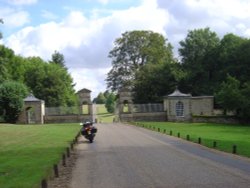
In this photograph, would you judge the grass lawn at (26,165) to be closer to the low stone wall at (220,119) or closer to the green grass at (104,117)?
the low stone wall at (220,119)

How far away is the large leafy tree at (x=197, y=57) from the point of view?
81562 millimetres

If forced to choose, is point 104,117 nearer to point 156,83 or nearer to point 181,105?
point 156,83

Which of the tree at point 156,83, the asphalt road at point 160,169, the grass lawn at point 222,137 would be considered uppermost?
the tree at point 156,83

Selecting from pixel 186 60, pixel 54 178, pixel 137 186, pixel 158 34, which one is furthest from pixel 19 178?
pixel 158 34

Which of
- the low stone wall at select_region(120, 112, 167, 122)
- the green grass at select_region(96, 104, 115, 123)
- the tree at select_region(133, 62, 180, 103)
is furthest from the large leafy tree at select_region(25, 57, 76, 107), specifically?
the low stone wall at select_region(120, 112, 167, 122)

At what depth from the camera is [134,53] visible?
92.9 m

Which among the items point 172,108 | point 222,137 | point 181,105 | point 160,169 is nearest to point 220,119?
point 181,105

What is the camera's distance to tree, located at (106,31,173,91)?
91812 mm

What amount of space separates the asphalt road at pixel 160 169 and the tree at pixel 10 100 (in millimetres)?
44856

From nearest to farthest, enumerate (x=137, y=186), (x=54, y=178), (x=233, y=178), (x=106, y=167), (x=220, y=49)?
(x=137, y=186) → (x=233, y=178) → (x=54, y=178) → (x=106, y=167) → (x=220, y=49)

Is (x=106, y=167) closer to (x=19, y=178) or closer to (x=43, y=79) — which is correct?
(x=19, y=178)

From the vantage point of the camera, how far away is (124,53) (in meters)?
93.6

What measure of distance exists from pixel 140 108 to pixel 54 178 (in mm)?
57841

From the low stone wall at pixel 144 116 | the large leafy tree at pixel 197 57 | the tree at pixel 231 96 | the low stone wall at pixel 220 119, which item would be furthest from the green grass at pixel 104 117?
the tree at pixel 231 96
